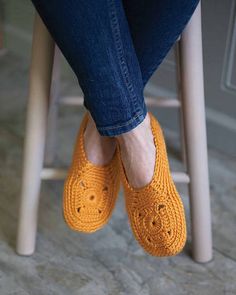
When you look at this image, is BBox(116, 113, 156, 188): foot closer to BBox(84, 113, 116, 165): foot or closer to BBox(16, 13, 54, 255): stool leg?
BBox(84, 113, 116, 165): foot

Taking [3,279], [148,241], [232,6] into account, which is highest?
[232,6]

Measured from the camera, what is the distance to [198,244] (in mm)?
862

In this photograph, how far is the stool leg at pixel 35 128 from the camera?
0.74 m

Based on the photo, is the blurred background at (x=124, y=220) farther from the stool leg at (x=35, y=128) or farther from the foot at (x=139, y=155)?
the foot at (x=139, y=155)

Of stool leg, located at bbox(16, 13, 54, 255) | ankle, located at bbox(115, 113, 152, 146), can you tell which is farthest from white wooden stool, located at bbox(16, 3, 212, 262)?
ankle, located at bbox(115, 113, 152, 146)

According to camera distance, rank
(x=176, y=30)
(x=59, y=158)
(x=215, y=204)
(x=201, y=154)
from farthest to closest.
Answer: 1. (x=59, y=158)
2. (x=215, y=204)
3. (x=201, y=154)
4. (x=176, y=30)

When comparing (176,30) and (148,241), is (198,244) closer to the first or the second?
(148,241)

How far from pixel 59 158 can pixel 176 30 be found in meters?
0.54

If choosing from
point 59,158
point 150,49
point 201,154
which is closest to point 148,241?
point 201,154

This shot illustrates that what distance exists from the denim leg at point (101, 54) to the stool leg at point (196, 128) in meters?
0.13

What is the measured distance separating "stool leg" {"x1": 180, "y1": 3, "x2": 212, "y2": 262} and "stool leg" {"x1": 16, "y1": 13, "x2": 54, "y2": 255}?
0.68ft

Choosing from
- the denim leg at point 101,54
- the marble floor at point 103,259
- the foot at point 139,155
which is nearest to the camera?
the denim leg at point 101,54

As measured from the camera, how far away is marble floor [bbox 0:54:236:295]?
2.74 ft

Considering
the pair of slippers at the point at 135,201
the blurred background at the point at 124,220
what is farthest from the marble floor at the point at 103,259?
the pair of slippers at the point at 135,201
